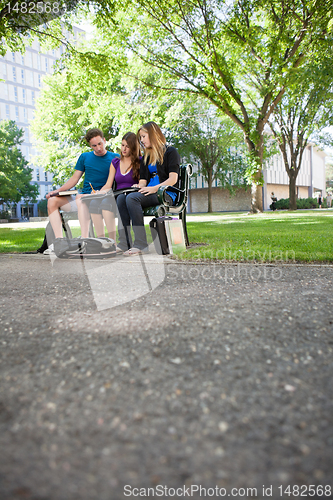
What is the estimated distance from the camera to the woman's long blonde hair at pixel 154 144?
4980 mm

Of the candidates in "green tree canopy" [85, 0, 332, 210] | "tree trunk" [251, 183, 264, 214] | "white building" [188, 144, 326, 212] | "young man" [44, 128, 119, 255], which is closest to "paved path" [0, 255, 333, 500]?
"young man" [44, 128, 119, 255]

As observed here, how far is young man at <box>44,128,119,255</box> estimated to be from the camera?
5.00m

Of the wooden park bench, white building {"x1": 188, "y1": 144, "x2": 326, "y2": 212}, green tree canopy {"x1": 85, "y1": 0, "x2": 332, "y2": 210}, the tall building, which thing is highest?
the tall building

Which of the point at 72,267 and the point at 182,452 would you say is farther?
the point at 72,267

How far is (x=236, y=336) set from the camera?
6.20 feet

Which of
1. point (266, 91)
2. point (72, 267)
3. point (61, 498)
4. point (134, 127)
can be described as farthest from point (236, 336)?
point (134, 127)

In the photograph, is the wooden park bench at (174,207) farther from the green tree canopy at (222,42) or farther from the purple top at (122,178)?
the green tree canopy at (222,42)

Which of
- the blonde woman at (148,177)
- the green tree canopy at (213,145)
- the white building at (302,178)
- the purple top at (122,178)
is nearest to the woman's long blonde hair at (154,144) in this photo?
the blonde woman at (148,177)

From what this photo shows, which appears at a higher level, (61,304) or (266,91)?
(266,91)

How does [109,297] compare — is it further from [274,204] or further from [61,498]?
[274,204]

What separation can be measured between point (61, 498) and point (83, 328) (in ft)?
4.07

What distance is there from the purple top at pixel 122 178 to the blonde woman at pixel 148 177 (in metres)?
0.17

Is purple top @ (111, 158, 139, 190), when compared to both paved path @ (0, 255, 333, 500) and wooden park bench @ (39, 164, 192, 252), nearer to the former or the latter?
wooden park bench @ (39, 164, 192, 252)

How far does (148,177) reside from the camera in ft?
17.1
